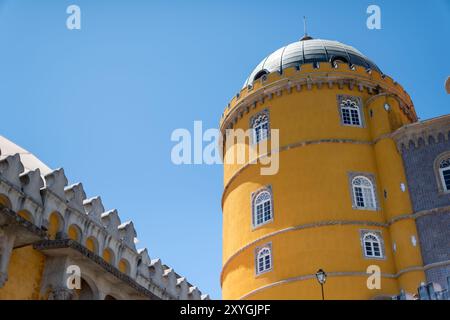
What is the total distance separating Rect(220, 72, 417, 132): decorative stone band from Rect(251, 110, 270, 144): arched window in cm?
89

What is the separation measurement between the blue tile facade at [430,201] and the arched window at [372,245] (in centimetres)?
207

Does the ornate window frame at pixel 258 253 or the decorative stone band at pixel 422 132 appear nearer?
the decorative stone band at pixel 422 132

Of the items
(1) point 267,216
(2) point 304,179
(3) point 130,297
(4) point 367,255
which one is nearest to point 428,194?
(4) point 367,255

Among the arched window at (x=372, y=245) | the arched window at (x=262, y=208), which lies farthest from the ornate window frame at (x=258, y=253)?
the arched window at (x=372, y=245)

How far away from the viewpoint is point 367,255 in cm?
2889

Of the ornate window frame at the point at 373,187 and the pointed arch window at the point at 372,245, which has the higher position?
the ornate window frame at the point at 373,187

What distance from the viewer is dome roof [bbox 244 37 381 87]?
36.1 meters

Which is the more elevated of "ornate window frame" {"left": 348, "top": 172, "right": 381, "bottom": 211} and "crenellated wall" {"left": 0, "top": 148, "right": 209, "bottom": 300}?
"ornate window frame" {"left": 348, "top": 172, "right": 381, "bottom": 211}

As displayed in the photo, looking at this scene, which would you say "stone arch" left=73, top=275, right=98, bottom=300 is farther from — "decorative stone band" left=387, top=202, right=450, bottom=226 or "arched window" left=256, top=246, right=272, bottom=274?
"decorative stone band" left=387, top=202, right=450, bottom=226

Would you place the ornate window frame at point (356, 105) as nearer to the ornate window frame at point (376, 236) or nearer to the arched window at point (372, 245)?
the ornate window frame at point (376, 236)

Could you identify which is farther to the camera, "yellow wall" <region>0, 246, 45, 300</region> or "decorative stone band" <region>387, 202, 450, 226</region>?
"decorative stone band" <region>387, 202, 450, 226</region>

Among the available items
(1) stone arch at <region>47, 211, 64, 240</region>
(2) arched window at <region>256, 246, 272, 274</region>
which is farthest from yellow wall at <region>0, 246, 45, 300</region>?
(2) arched window at <region>256, 246, 272, 274</region>

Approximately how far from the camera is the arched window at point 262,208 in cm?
3186
